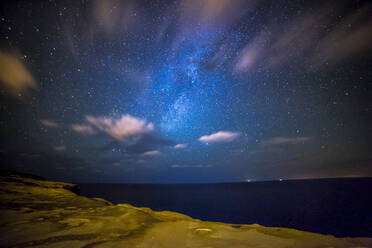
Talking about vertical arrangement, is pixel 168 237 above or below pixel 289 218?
above

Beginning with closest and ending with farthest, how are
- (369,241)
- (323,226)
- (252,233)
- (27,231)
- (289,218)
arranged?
(369,241)
(27,231)
(252,233)
(323,226)
(289,218)

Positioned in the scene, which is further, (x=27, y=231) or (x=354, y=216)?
(x=354, y=216)

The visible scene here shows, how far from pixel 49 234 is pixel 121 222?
1574 mm

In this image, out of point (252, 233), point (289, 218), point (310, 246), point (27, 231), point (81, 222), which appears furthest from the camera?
point (289, 218)

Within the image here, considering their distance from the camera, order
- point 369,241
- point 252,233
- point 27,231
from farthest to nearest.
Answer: point 252,233, point 27,231, point 369,241

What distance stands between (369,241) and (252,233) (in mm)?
2299

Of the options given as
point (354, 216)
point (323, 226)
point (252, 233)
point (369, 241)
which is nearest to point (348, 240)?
point (369, 241)

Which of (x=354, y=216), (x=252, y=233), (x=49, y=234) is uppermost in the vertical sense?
(x=49, y=234)

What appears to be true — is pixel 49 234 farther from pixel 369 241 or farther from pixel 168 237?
pixel 369 241

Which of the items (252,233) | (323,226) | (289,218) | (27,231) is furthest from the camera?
(289,218)

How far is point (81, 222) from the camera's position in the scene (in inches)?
168

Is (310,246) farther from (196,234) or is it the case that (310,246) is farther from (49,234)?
(49,234)

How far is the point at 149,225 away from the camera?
169 inches

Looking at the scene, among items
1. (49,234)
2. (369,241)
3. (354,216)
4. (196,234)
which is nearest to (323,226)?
(354,216)
